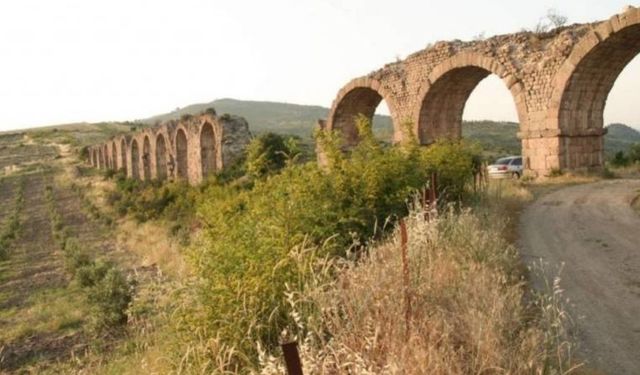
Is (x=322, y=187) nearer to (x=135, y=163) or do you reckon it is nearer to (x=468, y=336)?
(x=468, y=336)

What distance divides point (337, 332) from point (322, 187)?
304cm

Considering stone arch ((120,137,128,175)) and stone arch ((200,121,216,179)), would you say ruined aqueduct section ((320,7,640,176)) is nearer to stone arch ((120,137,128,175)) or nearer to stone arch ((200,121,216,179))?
stone arch ((200,121,216,179))

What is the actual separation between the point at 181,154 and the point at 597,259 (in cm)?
2093

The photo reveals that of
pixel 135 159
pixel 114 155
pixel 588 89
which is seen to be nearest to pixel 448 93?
pixel 588 89

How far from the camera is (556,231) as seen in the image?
8109 mm

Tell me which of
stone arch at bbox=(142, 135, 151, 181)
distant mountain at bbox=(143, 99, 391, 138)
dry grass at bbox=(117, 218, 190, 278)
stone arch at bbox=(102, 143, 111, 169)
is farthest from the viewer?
distant mountain at bbox=(143, 99, 391, 138)

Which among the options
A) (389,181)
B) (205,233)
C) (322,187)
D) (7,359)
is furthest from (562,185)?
(7,359)

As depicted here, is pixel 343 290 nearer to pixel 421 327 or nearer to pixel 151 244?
pixel 421 327

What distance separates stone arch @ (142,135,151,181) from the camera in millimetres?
30453

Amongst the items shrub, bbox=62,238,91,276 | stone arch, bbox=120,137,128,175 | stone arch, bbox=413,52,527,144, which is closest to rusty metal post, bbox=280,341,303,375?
shrub, bbox=62,238,91,276

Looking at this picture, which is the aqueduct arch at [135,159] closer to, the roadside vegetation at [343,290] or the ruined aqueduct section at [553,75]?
the ruined aqueduct section at [553,75]

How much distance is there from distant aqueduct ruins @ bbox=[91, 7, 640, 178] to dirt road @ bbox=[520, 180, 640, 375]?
107 inches

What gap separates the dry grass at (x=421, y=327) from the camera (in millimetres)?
2895

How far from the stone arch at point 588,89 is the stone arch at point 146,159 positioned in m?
22.1
